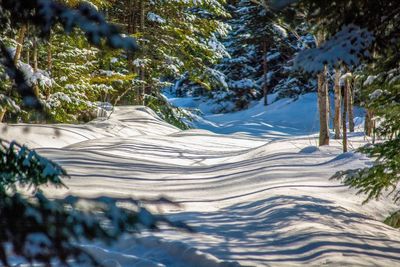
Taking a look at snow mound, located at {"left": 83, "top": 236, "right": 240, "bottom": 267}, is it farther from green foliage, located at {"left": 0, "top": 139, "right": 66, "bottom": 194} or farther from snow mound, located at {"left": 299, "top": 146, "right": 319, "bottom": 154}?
snow mound, located at {"left": 299, "top": 146, "right": 319, "bottom": 154}

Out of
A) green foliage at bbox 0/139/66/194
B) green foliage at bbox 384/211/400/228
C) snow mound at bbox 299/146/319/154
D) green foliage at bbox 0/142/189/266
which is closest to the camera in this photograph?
green foliage at bbox 0/142/189/266

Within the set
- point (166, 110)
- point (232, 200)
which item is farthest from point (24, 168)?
point (166, 110)

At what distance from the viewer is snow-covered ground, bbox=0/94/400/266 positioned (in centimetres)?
458

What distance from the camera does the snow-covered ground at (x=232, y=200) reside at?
180 inches

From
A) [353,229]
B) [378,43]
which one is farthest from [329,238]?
[378,43]

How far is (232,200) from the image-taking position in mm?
7289

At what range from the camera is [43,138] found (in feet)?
38.9

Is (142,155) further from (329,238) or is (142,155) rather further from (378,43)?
(378,43)

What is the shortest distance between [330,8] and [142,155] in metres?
8.53

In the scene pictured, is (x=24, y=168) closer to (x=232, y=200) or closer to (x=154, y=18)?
(x=232, y=200)

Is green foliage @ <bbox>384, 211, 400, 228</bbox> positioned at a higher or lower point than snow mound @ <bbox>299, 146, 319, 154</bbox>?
lower

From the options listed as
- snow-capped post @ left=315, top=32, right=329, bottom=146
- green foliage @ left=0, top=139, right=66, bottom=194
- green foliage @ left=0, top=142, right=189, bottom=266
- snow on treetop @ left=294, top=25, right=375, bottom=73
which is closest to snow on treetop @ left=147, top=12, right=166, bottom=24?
snow-capped post @ left=315, top=32, right=329, bottom=146

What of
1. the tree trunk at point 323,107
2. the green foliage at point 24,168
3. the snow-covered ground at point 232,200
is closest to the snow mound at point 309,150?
the snow-covered ground at point 232,200

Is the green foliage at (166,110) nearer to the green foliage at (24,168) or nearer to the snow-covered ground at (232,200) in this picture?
the snow-covered ground at (232,200)
